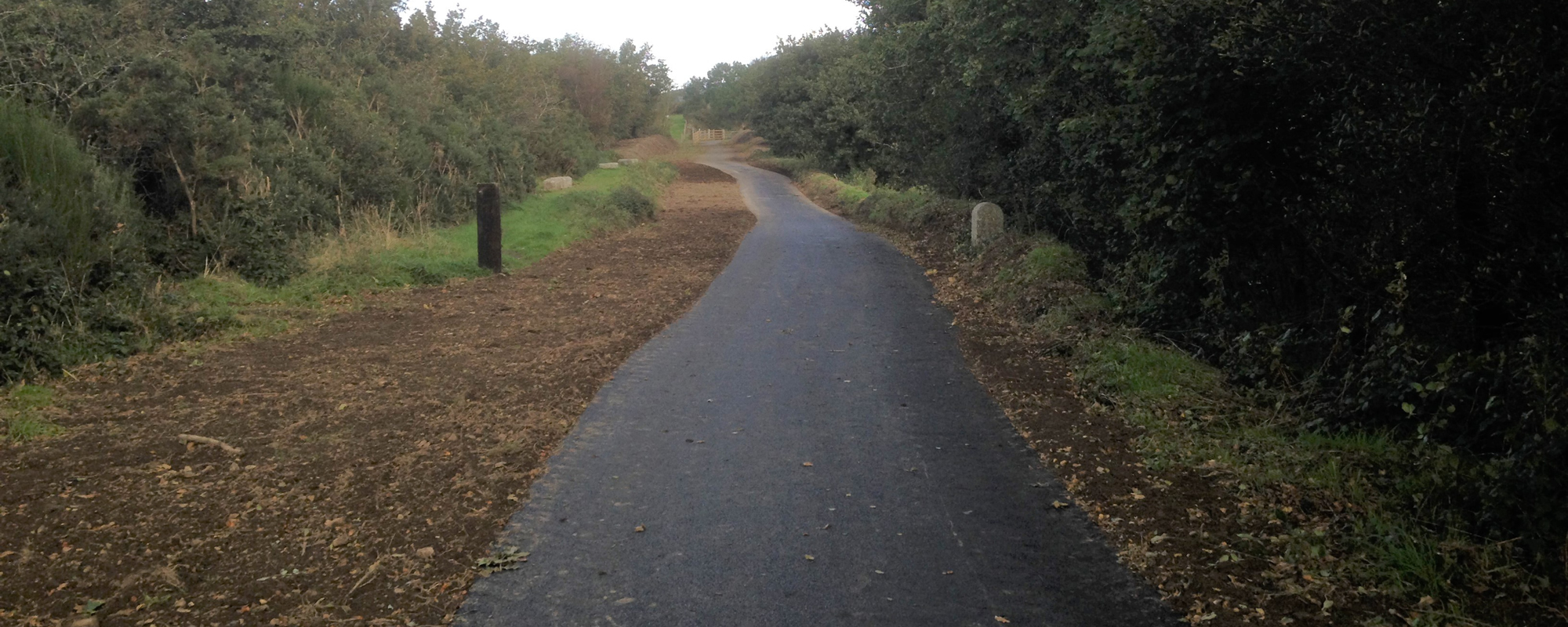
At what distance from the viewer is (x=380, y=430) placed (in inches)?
273

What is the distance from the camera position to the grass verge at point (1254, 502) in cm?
422

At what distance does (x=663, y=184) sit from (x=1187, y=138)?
31.3 metres

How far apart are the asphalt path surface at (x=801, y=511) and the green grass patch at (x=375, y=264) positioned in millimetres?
4342

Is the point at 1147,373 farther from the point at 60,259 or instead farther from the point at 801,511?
the point at 60,259

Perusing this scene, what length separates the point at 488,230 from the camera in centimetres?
1465

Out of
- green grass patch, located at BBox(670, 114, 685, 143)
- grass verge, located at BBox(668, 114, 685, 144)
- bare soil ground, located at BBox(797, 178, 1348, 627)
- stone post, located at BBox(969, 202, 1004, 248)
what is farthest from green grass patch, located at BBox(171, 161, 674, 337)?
green grass patch, located at BBox(670, 114, 685, 143)

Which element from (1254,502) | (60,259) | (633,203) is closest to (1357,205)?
(1254,502)

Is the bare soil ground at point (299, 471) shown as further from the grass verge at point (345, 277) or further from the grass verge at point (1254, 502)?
the grass verge at point (1254, 502)

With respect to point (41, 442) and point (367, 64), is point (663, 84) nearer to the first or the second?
point (367, 64)

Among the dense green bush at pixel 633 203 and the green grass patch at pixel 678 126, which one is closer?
the dense green bush at pixel 633 203

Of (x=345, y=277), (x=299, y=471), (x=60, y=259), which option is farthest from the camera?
(x=345, y=277)

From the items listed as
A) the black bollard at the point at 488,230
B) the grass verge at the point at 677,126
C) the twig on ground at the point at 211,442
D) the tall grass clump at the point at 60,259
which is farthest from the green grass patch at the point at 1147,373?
the grass verge at the point at 677,126

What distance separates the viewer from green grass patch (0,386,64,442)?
6652mm

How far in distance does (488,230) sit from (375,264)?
1.79 meters
